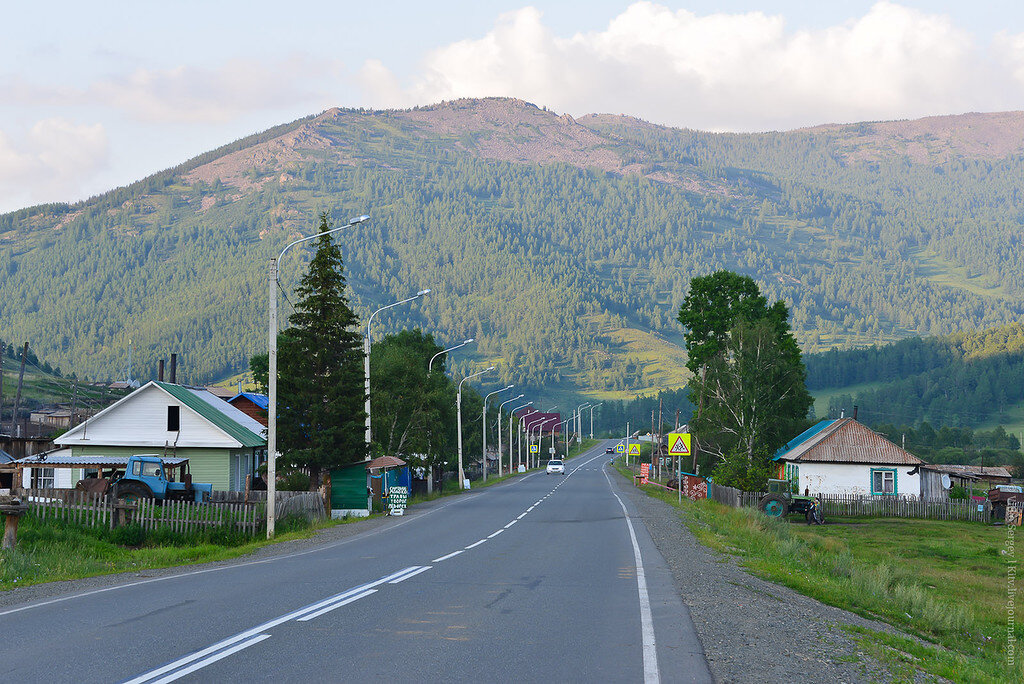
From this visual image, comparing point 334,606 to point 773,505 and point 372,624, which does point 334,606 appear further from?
point 773,505

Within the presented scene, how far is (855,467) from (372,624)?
61.4 meters

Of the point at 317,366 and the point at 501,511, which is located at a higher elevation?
the point at 317,366

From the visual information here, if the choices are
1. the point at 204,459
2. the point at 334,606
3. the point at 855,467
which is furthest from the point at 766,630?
the point at 855,467

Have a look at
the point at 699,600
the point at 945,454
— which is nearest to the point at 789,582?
the point at 699,600

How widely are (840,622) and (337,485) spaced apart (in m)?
30.7

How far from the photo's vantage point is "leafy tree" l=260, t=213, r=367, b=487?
4150cm

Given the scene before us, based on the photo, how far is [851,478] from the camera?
6831 cm

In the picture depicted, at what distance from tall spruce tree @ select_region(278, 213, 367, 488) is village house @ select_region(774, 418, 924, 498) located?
36208 mm

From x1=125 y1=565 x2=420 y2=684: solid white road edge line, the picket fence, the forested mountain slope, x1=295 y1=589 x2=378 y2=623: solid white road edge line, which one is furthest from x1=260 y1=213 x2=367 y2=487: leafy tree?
the forested mountain slope

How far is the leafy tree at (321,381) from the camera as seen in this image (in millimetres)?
41500

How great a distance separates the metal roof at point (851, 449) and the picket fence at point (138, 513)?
48.1m

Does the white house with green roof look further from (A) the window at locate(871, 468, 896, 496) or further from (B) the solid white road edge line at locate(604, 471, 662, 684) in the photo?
(A) the window at locate(871, 468, 896, 496)

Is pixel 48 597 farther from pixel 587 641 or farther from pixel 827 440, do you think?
pixel 827 440

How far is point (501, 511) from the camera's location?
44500 mm
